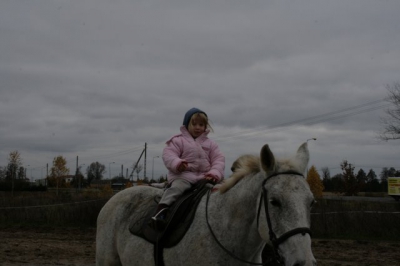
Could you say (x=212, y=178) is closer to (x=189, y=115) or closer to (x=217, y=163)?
(x=217, y=163)

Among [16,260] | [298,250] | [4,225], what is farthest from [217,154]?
[4,225]

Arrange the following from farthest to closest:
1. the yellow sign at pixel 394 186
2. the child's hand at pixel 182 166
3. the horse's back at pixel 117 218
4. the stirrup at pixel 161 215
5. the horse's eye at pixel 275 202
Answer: the yellow sign at pixel 394 186
the horse's back at pixel 117 218
the child's hand at pixel 182 166
the stirrup at pixel 161 215
the horse's eye at pixel 275 202

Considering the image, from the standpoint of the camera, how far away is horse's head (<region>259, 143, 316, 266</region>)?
286cm

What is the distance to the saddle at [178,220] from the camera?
3910 mm

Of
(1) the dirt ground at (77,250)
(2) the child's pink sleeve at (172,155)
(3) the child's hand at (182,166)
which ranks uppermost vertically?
(2) the child's pink sleeve at (172,155)

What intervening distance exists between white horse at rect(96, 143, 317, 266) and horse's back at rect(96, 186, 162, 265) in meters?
0.45

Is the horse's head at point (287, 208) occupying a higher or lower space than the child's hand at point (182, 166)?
lower

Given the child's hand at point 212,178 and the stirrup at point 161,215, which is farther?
the child's hand at point 212,178

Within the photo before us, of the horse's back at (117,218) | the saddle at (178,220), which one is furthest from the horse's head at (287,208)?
the horse's back at (117,218)

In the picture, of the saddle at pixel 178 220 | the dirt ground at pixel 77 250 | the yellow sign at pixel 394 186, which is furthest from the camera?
the yellow sign at pixel 394 186

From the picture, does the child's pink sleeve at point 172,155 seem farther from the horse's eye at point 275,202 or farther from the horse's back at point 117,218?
the horse's eye at point 275,202

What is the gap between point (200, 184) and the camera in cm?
432

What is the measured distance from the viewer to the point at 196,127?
14.9 ft

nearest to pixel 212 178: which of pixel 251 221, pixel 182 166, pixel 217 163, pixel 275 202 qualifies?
pixel 217 163
